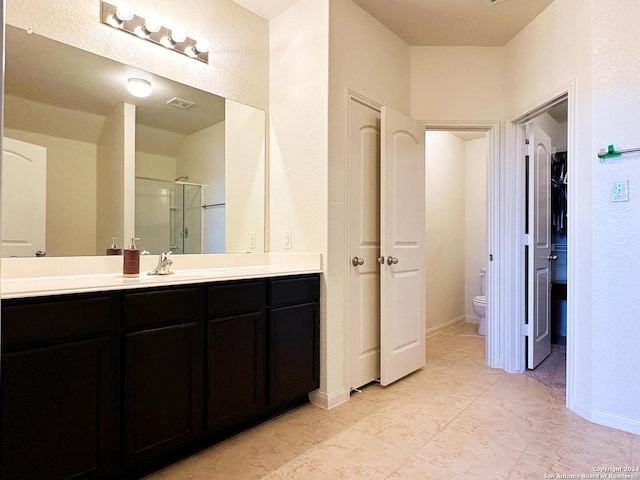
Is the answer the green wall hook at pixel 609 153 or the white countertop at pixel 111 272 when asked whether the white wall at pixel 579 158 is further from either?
the white countertop at pixel 111 272

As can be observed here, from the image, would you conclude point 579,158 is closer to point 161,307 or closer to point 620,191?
point 620,191

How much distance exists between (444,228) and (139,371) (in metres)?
3.84

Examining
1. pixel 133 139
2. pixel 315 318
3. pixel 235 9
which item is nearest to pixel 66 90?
pixel 133 139

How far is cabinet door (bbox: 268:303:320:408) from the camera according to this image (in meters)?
2.20

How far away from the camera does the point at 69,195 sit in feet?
6.34

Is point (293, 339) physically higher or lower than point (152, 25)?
lower

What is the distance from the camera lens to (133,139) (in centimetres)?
220

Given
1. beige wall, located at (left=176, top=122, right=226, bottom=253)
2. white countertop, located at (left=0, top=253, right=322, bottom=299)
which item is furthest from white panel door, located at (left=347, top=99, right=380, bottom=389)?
beige wall, located at (left=176, top=122, right=226, bottom=253)

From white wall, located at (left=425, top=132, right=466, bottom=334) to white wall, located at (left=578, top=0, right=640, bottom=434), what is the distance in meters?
2.11

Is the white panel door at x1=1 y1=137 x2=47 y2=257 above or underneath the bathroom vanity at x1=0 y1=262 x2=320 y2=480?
above

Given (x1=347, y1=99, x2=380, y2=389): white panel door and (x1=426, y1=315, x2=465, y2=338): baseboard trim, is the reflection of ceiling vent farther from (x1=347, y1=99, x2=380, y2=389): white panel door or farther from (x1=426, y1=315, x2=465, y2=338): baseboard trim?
(x1=426, y1=315, x2=465, y2=338): baseboard trim

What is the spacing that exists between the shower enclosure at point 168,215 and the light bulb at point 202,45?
2.65ft

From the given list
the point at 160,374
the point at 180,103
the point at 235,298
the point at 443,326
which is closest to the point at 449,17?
the point at 180,103

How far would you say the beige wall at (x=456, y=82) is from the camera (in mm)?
3238
